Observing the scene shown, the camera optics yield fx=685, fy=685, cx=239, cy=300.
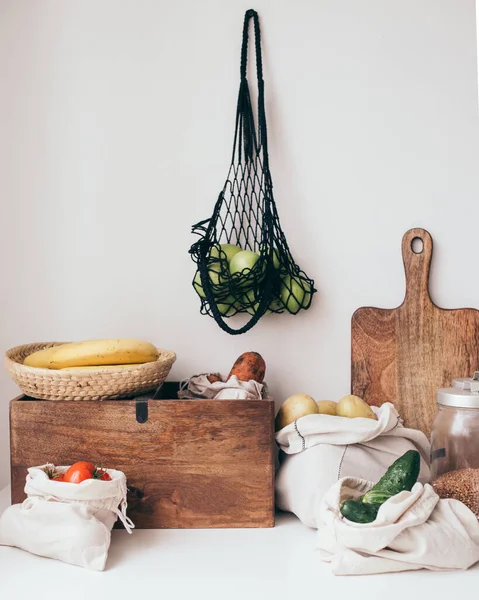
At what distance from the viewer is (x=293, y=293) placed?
1.35 metres

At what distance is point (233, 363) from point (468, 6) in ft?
2.88

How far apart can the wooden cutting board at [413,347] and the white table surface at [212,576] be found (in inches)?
15.7

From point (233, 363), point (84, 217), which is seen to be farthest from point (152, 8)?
point (233, 363)

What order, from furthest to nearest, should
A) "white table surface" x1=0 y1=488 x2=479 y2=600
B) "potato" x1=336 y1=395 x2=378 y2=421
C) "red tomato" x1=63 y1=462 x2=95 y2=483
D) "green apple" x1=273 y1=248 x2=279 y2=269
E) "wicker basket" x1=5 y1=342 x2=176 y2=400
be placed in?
1. "green apple" x1=273 y1=248 x2=279 y2=269
2. "potato" x1=336 y1=395 x2=378 y2=421
3. "wicker basket" x1=5 y1=342 x2=176 y2=400
4. "red tomato" x1=63 y1=462 x2=95 y2=483
5. "white table surface" x1=0 y1=488 x2=479 y2=600

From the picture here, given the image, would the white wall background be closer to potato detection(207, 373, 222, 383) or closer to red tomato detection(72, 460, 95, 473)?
potato detection(207, 373, 222, 383)

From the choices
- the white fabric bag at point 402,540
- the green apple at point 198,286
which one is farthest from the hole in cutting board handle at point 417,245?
the white fabric bag at point 402,540

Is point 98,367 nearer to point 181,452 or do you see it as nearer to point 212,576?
point 181,452

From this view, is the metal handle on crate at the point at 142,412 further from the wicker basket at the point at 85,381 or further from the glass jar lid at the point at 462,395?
the glass jar lid at the point at 462,395

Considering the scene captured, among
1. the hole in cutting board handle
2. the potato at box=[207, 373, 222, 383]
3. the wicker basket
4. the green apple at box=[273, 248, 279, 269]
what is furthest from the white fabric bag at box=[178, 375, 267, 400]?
the hole in cutting board handle

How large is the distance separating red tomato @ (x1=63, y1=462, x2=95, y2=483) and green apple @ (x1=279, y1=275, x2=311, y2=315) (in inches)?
20.4

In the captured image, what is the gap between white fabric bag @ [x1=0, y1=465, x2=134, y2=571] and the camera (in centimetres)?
97

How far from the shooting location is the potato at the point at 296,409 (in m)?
1.23

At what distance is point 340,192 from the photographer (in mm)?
1415

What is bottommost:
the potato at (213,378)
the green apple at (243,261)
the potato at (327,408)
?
the potato at (327,408)
